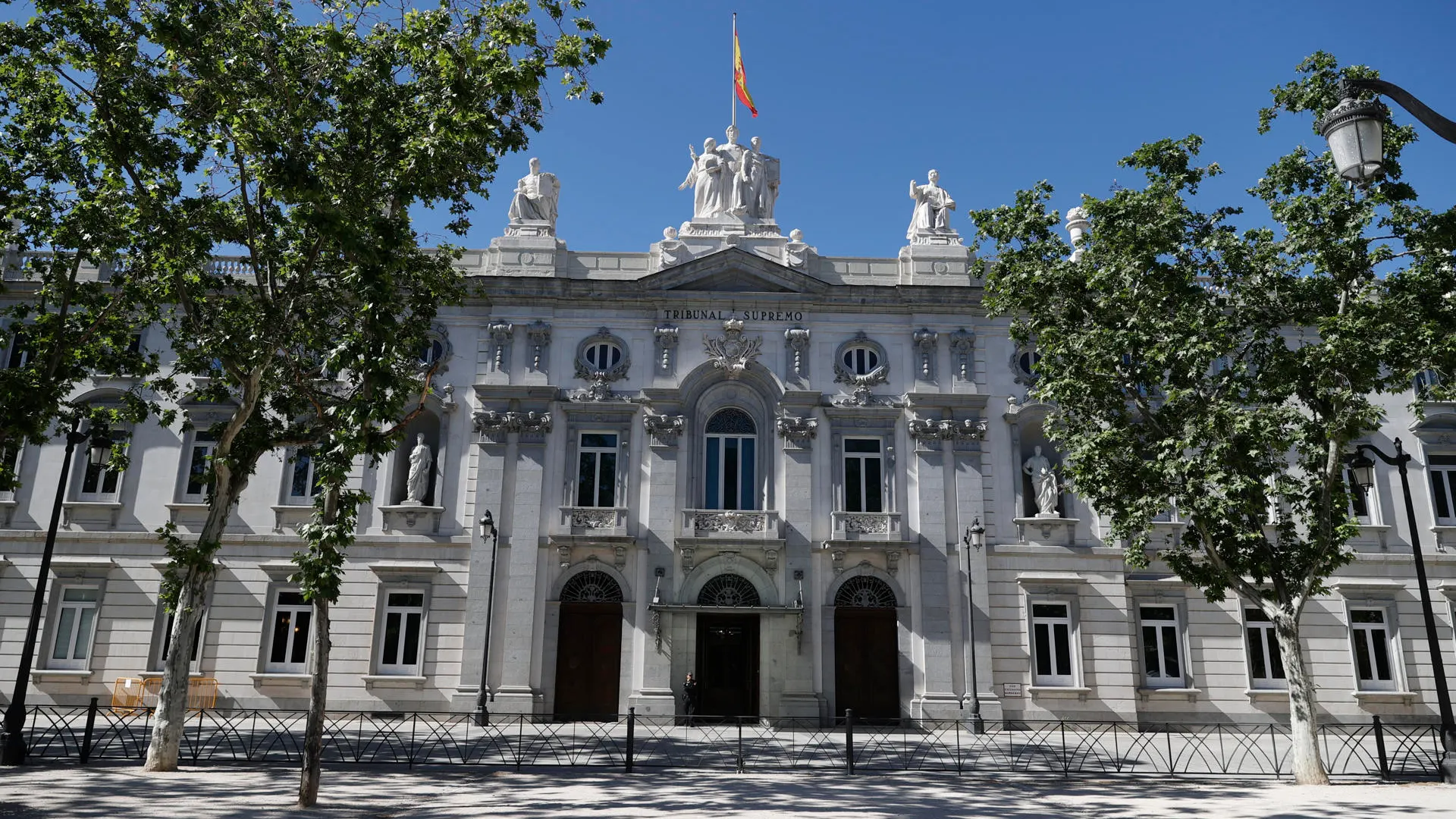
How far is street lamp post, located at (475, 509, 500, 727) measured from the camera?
24.6 m

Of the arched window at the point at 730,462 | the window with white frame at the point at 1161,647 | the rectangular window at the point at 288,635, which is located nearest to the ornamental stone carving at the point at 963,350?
the arched window at the point at 730,462

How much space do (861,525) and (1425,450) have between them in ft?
55.4

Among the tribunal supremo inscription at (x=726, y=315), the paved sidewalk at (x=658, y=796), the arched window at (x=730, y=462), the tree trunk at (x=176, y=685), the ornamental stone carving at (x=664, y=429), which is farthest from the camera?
the tribunal supremo inscription at (x=726, y=315)

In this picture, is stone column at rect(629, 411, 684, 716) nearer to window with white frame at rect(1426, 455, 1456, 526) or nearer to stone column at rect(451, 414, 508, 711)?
stone column at rect(451, 414, 508, 711)

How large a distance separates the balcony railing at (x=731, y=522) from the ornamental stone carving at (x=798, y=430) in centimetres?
223

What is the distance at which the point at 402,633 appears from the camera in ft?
85.8

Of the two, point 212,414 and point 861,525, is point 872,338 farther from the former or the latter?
point 212,414

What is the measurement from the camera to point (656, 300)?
28.3 meters

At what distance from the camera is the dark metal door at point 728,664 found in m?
26.0

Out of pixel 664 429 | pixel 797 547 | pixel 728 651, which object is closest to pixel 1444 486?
pixel 797 547

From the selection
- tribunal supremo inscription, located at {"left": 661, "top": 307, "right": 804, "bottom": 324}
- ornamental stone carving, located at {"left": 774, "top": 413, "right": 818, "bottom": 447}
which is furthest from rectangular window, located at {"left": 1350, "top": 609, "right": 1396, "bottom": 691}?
tribunal supremo inscription, located at {"left": 661, "top": 307, "right": 804, "bottom": 324}

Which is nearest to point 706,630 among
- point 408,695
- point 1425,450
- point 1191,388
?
point 408,695

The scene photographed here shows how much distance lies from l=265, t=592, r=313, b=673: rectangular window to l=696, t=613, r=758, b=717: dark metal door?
1099cm

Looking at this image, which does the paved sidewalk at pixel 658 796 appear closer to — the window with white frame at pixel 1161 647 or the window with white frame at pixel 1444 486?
the window with white frame at pixel 1161 647
